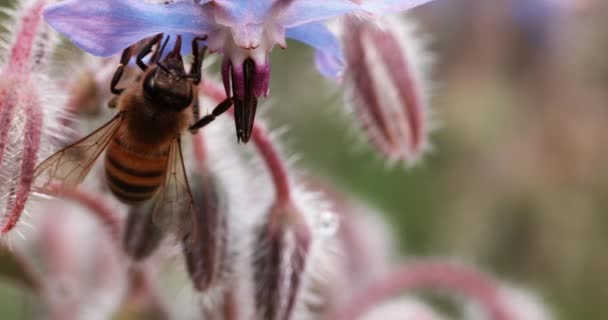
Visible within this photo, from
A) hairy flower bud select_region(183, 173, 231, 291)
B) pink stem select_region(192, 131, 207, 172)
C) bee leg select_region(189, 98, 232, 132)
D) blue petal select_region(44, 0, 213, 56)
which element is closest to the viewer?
blue petal select_region(44, 0, 213, 56)

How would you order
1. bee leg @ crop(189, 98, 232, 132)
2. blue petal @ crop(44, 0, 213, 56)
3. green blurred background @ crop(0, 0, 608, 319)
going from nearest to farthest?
1. blue petal @ crop(44, 0, 213, 56)
2. bee leg @ crop(189, 98, 232, 132)
3. green blurred background @ crop(0, 0, 608, 319)

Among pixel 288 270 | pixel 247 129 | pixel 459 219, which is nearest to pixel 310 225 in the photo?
pixel 288 270

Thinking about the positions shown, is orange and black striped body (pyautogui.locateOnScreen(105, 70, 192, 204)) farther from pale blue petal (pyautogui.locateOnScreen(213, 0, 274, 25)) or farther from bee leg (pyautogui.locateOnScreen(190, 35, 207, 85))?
pale blue petal (pyautogui.locateOnScreen(213, 0, 274, 25))

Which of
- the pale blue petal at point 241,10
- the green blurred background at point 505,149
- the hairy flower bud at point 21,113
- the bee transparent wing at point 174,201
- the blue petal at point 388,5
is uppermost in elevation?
the green blurred background at point 505,149

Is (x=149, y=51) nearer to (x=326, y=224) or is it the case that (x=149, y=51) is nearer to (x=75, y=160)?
(x=75, y=160)

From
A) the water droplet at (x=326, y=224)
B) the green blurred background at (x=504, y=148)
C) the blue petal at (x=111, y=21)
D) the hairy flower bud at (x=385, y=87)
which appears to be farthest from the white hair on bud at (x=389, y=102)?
the green blurred background at (x=504, y=148)

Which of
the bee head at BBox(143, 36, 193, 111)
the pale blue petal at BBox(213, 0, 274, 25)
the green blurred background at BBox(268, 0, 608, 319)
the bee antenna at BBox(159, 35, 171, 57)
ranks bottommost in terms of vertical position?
the bee head at BBox(143, 36, 193, 111)

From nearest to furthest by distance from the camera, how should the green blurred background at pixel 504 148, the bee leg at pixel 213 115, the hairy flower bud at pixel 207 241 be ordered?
the bee leg at pixel 213 115, the hairy flower bud at pixel 207 241, the green blurred background at pixel 504 148

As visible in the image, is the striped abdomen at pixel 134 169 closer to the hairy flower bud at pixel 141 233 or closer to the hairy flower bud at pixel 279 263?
the hairy flower bud at pixel 141 233

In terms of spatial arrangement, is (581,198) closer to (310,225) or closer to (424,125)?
(424,125)

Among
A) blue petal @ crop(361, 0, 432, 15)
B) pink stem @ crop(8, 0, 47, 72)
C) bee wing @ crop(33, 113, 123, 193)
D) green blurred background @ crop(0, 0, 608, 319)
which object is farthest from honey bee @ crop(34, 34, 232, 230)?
green blurred background @ crop(0, 0, 608, 319)
